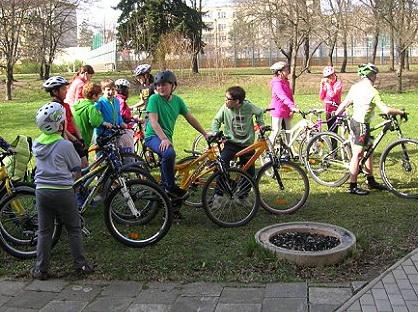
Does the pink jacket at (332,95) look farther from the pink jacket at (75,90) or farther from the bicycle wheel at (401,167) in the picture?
the pink jacket at (75,90)

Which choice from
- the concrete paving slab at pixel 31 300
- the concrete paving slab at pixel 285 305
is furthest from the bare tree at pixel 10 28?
the concrete paving slab at pixel 285 305

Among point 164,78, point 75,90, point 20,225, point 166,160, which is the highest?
point 164,78

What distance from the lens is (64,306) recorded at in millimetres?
4227

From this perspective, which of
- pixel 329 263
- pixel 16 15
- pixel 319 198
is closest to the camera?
pixel 329 263

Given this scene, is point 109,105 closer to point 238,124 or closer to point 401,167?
point 238,124

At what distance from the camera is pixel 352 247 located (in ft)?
16.4

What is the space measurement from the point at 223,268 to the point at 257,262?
12.3 inches

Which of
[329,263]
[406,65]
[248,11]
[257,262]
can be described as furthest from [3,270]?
[406,65]

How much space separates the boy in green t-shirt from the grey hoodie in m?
1.45

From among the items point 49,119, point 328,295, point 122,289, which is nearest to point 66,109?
point 49,119

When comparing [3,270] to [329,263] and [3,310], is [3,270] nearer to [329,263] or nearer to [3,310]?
[3,310]

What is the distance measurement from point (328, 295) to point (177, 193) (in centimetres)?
251

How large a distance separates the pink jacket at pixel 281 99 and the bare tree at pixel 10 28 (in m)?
24.2

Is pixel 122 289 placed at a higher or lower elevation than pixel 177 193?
lower
